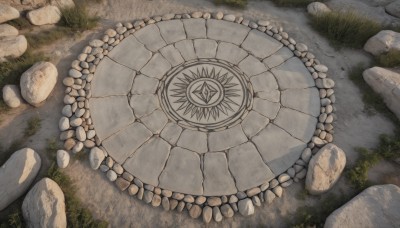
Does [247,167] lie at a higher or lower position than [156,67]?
lower

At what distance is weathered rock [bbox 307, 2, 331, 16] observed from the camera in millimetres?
7652

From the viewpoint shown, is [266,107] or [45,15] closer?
[266,107]

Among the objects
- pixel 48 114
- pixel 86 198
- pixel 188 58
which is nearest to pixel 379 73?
pixel 188 58

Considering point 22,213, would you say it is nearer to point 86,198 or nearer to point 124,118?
point 86,198

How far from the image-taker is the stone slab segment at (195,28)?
721 cm

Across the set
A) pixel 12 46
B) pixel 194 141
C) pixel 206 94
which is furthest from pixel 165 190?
pixel 12 46

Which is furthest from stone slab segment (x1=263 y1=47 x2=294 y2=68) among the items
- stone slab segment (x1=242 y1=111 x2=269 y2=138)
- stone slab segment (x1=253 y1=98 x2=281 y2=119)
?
stone slab segment (x1=242 y1=111 x2=269 y2=138)

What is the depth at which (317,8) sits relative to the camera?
303 inches

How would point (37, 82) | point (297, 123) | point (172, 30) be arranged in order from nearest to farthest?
point (37, 82)
point (297, 123)
point (172, 30)

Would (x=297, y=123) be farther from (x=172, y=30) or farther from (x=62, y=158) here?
(x=62, y=158)

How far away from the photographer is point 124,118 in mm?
6133

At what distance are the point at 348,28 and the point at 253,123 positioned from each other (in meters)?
3.05

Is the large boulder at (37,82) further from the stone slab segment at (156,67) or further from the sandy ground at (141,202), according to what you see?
the stone slab segment at (156,67)

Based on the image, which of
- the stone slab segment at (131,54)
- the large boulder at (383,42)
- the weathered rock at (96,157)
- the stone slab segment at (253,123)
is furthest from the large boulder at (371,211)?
the stone slab segment at (131,54)
